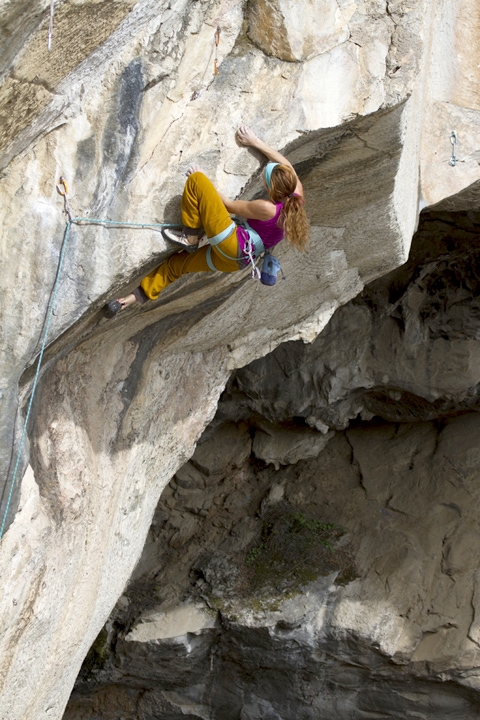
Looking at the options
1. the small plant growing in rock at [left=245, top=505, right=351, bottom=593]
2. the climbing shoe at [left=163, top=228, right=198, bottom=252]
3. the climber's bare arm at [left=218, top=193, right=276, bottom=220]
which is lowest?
the small plant growing in rock at [left=245, top=505, right=351, bottom=593]

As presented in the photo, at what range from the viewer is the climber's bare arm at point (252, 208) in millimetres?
2553

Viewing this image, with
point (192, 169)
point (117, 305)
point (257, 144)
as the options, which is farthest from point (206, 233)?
point (117, 305)

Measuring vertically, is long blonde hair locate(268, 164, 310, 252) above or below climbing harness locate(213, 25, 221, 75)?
below

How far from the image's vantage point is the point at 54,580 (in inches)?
129

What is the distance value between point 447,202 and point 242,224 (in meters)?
1.86

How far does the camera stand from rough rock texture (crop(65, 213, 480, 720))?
5.28 meters

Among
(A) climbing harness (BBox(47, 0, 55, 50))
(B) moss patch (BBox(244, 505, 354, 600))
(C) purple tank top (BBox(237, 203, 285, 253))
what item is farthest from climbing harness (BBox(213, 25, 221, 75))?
(B) moss patch (BBox(244, 505, 354, 600))

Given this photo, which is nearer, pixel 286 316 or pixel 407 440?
pixel 286 316

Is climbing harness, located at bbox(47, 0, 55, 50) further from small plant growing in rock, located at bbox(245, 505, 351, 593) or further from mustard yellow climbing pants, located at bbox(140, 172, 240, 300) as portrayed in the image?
small plant growing in rock, located at bbox(245, 505, 351, 593)

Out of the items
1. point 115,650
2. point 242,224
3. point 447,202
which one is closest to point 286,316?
point 447,202

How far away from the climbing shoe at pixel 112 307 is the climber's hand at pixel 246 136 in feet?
2.62

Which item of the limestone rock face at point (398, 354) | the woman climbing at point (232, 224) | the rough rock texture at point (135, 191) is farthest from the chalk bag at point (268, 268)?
the limestone rock face at point (398, 354)

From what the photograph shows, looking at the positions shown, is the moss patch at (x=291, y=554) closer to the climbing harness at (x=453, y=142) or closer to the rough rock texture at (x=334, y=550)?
the rough rock texture at (x=334, y=550)

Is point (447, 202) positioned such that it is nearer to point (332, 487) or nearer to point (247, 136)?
point (247, 136)
